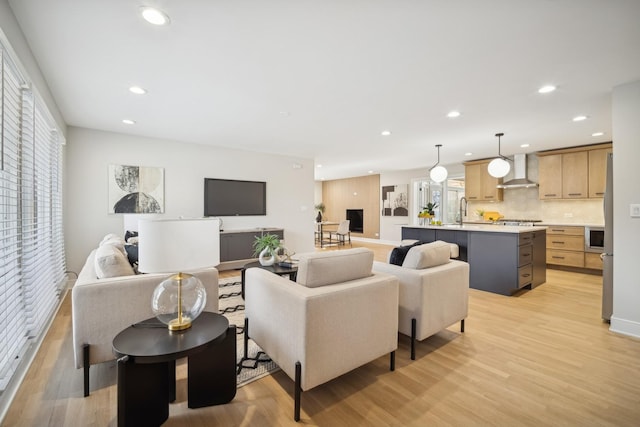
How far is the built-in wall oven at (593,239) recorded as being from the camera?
489cm

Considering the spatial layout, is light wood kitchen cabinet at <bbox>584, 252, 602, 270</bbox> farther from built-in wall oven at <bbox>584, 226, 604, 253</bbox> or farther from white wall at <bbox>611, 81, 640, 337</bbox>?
white wall at <bbox>611, 81, 640, 337</bbox>

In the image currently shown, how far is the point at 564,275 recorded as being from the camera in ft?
16.5

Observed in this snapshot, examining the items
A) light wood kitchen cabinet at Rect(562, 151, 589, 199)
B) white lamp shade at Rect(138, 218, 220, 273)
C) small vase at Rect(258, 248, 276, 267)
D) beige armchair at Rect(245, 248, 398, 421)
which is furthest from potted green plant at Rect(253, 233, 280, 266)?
light wood kitchen cabinet at Rect(562, 151, 589, 199)

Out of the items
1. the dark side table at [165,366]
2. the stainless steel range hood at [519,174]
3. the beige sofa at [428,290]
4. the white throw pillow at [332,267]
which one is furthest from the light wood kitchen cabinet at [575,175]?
the dark side table at [165,366]

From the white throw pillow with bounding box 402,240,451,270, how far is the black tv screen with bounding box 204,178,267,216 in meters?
4.08

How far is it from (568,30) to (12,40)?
3.55 metres

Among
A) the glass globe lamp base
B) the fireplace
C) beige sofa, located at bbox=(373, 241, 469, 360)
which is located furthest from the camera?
the fireplace

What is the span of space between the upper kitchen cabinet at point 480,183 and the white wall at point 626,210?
3849 millimetres

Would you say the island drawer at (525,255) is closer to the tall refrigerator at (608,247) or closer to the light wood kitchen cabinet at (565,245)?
the tall refrigerator at (608,247)

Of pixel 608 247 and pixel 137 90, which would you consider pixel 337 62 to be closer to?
pixel 137 90

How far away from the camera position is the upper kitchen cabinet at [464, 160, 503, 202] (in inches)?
255

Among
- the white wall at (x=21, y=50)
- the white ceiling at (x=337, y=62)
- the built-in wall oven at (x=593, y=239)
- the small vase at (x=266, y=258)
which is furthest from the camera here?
the built-in wall oven at (x=593, y=239)

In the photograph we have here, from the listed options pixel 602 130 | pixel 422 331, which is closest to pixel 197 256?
pixel 422 331

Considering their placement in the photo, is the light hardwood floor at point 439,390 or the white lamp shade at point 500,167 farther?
the white lamp shade at point 500,167
